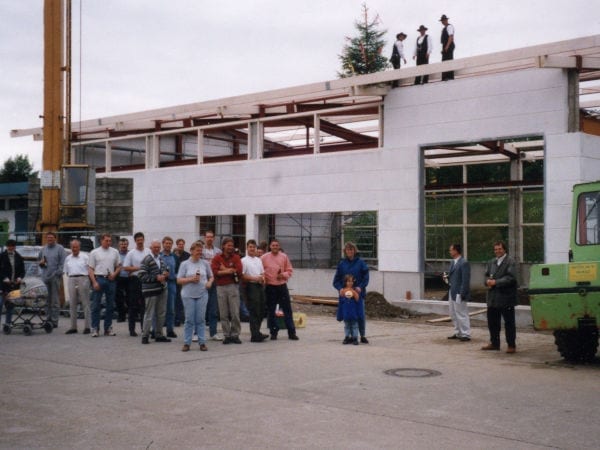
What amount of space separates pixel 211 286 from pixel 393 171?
303 inches

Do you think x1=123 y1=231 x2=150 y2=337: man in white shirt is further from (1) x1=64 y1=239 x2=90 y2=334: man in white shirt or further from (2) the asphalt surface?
(2) the asphalt surface

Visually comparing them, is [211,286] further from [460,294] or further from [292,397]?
[292,397]

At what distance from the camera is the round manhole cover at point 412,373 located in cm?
944

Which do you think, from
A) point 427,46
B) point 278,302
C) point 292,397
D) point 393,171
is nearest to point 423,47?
point 427,46

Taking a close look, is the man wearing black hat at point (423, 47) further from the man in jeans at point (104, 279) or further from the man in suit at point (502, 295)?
the man in jeans at point (104, 279)

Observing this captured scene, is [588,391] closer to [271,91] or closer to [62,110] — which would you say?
[271,91]

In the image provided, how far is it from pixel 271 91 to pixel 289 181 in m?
2.58

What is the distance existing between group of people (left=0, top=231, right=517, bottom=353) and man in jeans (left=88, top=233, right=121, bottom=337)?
2 centimetres

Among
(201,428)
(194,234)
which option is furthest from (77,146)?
(201,428)

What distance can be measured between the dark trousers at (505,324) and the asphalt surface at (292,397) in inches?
13.6

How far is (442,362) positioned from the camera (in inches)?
418

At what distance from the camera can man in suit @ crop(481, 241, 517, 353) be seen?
11.8 metres

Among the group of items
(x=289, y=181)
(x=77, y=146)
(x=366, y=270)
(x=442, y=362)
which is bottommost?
(x=442, y=362)

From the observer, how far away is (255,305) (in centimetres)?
1287
